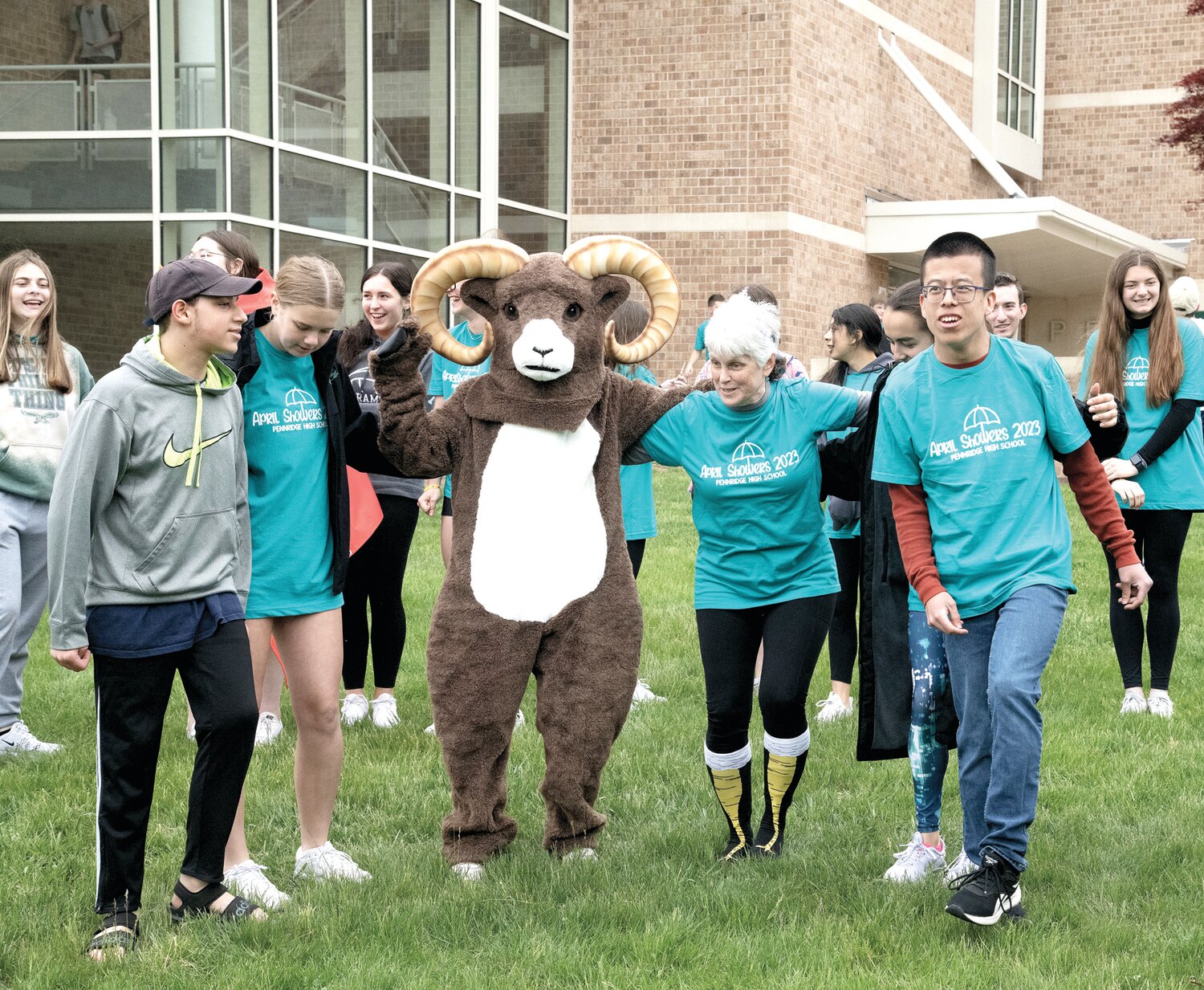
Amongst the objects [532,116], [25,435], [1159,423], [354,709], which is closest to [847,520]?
[1159,423]

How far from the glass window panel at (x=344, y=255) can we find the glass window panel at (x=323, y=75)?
101 centimetres

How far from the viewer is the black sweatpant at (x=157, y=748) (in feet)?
13.8

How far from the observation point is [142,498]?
4.18 meters

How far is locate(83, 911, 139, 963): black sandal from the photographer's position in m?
4.23

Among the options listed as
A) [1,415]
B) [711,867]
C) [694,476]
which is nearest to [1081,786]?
[711,867]

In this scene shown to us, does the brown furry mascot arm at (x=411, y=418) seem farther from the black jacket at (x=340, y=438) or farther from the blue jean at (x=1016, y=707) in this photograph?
the blue jean at (x=1016, y=707)

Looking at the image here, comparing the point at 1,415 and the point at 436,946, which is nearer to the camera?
the point at 436,946

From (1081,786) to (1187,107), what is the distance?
20.0 meters

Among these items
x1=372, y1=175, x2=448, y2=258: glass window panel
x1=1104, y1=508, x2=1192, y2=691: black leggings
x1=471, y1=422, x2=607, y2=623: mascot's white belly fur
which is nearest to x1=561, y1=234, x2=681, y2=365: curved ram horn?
x1=471, y1=422, x2=607, y2=623: mascot's white belly fur

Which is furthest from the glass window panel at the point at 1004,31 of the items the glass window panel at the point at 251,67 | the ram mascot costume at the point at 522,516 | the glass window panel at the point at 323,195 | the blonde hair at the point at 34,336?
the ram mascot costume at the point at 522,516

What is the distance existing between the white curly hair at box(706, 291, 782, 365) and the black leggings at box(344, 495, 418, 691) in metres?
2.55

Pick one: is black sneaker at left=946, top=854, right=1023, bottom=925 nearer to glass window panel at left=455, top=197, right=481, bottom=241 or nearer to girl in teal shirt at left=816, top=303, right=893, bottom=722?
girl in teal shirt at left=816, top=303, right=893, bottom=722

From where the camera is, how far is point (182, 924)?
4.38 meters

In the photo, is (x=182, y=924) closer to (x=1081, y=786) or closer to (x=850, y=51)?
(x=1081, y=786)
